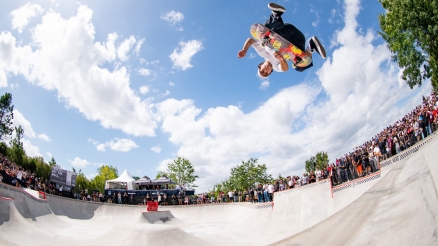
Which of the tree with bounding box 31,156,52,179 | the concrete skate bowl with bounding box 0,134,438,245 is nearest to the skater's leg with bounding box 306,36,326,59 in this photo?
the concrete skate bowl with bounding box 0,134,438,245

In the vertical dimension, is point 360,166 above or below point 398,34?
below

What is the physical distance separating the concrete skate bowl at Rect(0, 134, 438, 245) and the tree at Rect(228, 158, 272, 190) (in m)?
27.1

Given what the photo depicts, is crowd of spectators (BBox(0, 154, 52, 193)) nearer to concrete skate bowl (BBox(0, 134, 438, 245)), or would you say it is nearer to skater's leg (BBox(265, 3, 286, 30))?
concrete skate bowl (BBox(0, 134, 438, 245))

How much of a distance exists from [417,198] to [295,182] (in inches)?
620

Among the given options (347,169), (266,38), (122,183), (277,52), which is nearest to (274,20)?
(266,38)

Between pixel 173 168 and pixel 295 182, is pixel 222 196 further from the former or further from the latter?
pixel 173 168

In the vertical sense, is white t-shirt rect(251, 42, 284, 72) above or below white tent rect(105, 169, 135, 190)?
above

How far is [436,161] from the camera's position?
89.5 inches

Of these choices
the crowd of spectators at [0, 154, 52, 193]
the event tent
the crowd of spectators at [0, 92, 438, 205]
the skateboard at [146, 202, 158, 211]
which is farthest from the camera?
the event tent

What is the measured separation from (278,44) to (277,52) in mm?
259

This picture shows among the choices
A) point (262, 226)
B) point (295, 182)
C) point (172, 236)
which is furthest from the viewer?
point (295, 182)

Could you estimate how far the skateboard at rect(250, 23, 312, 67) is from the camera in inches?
231

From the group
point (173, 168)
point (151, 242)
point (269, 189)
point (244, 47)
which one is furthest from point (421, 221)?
point (173, 168)

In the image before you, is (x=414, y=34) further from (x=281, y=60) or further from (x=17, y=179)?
(x=17, y=179)
